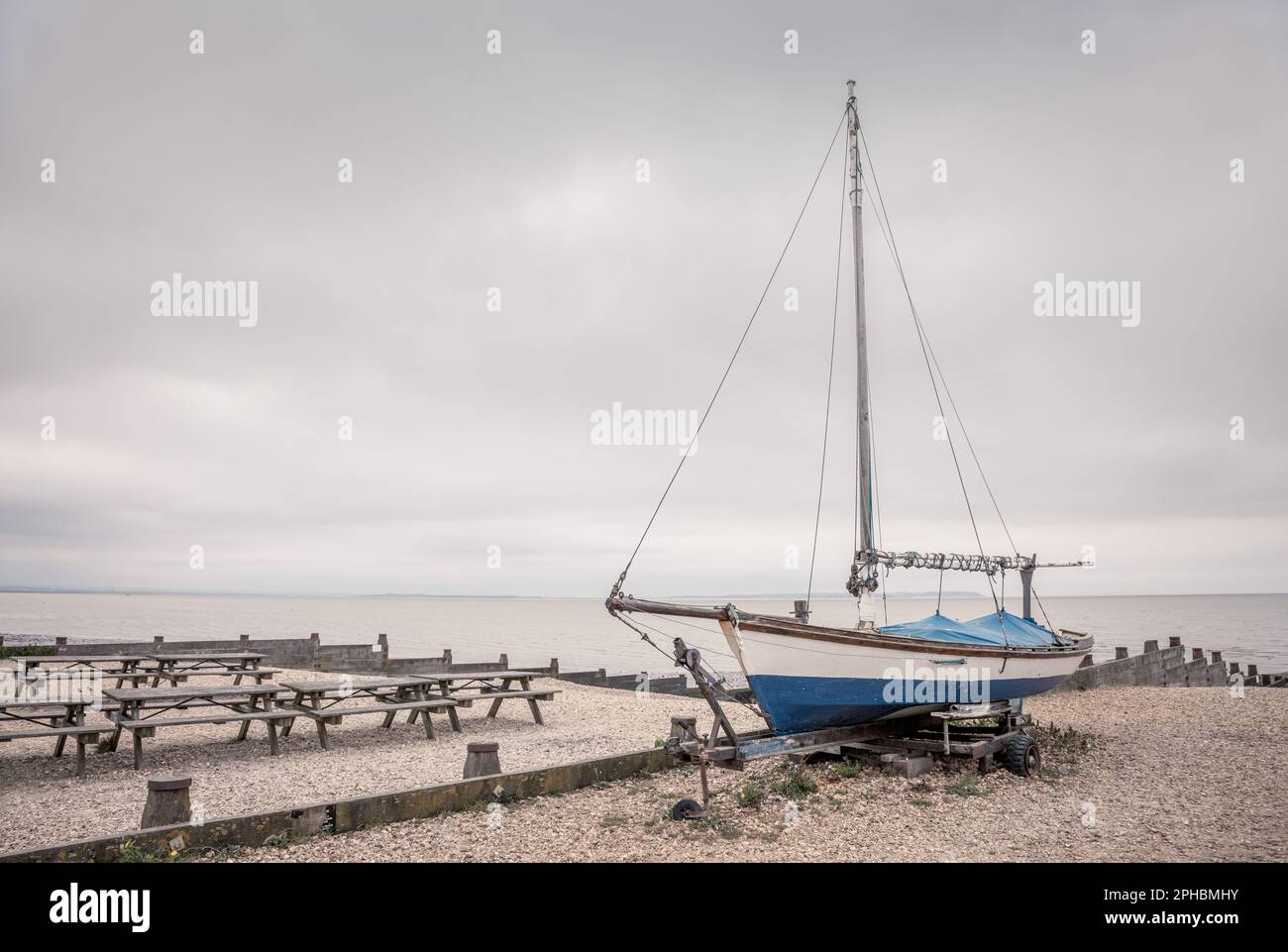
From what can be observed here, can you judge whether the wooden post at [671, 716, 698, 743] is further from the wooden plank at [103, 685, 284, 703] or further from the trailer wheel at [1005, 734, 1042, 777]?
the wooden plank at [103, 685, 284, 703]

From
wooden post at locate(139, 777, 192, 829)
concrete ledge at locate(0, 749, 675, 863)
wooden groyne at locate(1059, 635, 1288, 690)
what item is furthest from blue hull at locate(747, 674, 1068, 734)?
wooden groyne at locate(1059, 635, 1288, 690)

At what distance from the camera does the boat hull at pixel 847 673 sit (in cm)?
729

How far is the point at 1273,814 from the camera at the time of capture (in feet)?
22.5

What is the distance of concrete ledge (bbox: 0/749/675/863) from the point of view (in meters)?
4.99

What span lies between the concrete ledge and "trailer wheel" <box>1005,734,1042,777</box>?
4247 millimetres

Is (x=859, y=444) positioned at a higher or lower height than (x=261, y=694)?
higher

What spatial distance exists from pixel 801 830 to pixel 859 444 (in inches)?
238

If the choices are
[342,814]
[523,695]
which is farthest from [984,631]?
[342,814]

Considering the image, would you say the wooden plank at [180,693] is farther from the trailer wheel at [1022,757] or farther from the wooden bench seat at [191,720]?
the trailer wheel at [1022,757]

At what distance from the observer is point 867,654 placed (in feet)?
25.4

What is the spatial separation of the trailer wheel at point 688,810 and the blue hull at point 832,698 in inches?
50.2
